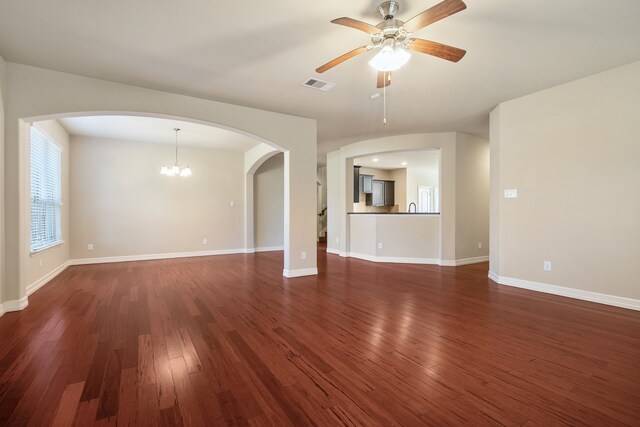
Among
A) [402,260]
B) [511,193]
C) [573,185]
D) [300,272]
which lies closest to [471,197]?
[511,193]

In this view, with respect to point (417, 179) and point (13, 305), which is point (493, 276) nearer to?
point (13, 305)

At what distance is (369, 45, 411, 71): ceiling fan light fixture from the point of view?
218 centimetres

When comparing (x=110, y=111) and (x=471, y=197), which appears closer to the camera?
(x=110, y=111)

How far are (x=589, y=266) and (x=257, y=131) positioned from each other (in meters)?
4.89

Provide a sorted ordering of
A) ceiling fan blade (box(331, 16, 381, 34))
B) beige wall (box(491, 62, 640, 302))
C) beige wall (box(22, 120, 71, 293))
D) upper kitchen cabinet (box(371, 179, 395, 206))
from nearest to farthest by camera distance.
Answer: ceiling fan blade (box(331, 16, 381, 34)), beige wall (box(491, 62, 640, 302)), beige wall (box(22, 120, 71, 293)), upper kitchen cabinet (box(371, 179, 395, 206))

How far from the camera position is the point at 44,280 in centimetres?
448

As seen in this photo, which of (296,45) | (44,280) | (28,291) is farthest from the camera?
(44,280)

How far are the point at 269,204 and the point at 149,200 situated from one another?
9.95ft

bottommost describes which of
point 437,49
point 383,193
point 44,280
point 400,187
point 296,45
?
point 44,280

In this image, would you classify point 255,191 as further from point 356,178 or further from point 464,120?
point 464,120

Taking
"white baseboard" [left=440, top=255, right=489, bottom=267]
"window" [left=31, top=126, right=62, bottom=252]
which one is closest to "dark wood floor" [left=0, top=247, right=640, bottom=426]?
"window" [left=31, top=126, right=62, bottom=252]

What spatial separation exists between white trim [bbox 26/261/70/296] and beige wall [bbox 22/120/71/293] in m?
0.01

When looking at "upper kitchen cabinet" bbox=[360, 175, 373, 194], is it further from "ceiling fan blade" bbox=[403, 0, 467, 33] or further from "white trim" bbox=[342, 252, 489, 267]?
"ceiling fan blade" bbox=[403, 0, 467, 33]

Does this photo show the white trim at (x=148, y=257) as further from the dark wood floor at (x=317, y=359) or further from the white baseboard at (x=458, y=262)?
the white baseboard at (x=458, y=262)
